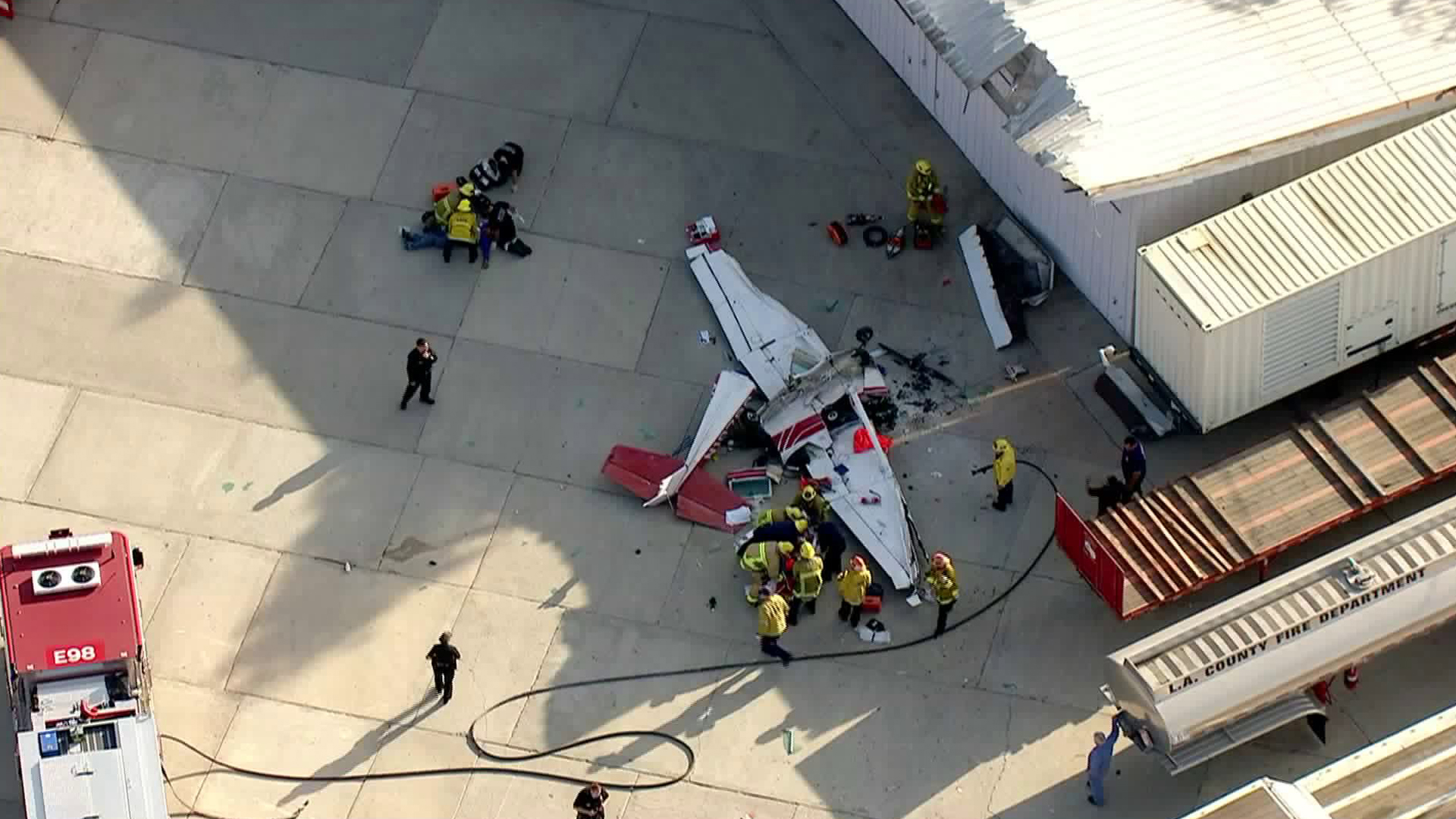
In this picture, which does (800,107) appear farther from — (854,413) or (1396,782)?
(1396,782)

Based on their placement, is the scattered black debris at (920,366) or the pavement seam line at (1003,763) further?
the scattered black debris at (920,366)

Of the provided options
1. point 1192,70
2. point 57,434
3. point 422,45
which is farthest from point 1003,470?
point 57,434

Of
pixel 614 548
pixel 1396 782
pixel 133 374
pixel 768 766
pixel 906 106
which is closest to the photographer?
pixel 1396 782

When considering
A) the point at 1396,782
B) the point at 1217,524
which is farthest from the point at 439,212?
the point at 1396,782

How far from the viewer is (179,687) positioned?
32188 mm

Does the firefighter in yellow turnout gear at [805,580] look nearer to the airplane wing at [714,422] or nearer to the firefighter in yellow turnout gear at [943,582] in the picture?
the firefighter in yellow turnout gear at [943,582]

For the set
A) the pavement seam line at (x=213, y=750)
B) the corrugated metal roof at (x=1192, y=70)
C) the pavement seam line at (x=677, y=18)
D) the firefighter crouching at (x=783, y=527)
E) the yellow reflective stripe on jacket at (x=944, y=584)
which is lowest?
the pavement seam line at (x=213, y=750)

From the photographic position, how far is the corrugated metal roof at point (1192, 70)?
32312mm

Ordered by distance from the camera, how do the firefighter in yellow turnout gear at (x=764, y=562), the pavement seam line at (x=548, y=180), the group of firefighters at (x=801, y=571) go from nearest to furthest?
1. the group of firefighters at (x=801, y=571)
2. the firefighter in yellow turnout gear at (x=764, y=562)
3. the pavement seam line at (x=548, y=180)

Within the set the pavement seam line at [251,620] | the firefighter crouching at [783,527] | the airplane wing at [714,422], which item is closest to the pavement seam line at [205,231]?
the pavement seam line at [251,620]

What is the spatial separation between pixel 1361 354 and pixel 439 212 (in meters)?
12.5

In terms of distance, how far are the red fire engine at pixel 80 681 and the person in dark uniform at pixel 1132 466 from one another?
1208cm

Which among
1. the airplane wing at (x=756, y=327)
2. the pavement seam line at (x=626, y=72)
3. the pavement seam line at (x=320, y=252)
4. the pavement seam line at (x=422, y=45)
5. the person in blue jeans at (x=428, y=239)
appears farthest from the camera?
the pavement seam line at (x=422, y=45)

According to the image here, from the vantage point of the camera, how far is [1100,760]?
29875 mm
